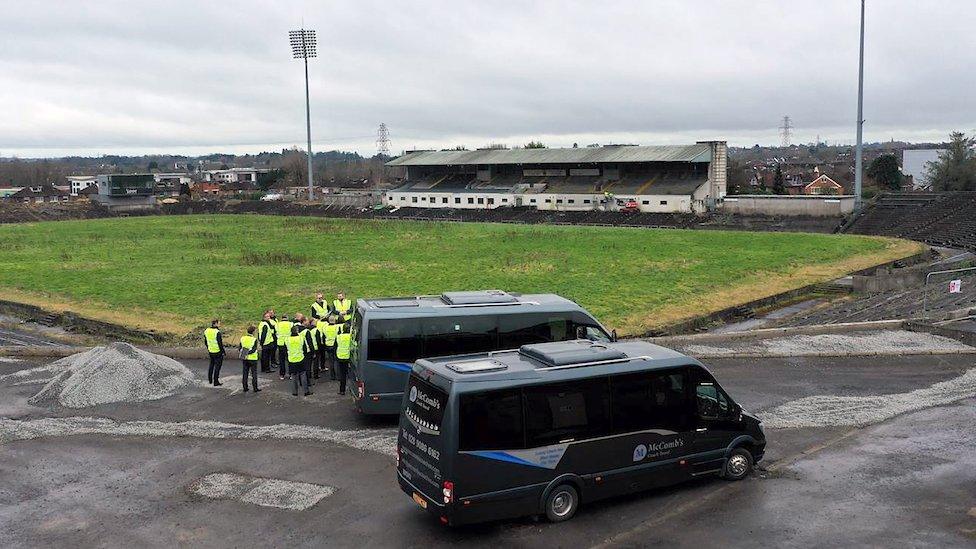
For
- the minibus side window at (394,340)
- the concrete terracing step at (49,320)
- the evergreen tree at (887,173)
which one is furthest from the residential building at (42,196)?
the minibus side window at (394,340)

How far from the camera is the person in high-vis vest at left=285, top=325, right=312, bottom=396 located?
59.0 ft

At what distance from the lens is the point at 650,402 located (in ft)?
39.0

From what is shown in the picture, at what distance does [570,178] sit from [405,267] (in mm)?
55553

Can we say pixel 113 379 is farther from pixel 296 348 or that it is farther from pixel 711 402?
pixel 711 402

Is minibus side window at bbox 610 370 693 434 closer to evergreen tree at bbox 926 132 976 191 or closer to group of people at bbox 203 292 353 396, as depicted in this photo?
group of people at bbox 203 292 353 396

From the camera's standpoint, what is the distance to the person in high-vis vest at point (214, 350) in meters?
19.1

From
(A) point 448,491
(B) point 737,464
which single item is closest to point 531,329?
(B) point 737,464

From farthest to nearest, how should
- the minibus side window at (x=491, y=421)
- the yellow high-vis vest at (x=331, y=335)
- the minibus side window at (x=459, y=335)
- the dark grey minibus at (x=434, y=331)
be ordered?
the yellow high-vis vest at (x=331, y=335) → the minibus side window at (x=459, y=335) → the dark grey minibus at (x=434, y=331) → the minibus side window at (x=491, y=421)

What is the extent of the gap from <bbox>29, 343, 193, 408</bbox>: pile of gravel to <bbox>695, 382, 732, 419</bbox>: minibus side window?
42.3 ft

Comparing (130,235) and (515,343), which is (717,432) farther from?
(130,235)

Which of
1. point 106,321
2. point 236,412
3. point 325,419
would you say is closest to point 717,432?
point 325,419

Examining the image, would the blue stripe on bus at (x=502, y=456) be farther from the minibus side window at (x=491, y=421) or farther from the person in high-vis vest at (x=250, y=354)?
the person in high-vis vest at (x=250, y=354)

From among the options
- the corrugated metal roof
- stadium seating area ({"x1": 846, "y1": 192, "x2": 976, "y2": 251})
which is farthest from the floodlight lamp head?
stadium seating area ({"x1": 846, "y1": 192, "x2": 976, "y2": 251})

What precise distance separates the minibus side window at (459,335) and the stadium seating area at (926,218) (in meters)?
46.4
